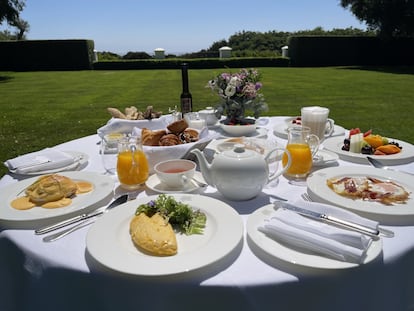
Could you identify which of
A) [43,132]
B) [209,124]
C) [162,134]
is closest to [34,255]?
[162,134]

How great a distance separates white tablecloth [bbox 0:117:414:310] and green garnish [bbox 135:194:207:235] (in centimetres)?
18

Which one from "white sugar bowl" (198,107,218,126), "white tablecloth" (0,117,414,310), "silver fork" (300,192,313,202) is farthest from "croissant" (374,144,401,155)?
"white sugar bowl" (198,107,218,126)

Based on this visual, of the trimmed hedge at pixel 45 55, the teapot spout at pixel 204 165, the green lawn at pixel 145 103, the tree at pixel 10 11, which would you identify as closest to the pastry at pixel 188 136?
the teapot spout at pixel 204 165

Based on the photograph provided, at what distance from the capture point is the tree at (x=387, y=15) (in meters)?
20.2

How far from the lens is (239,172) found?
46.2 inches

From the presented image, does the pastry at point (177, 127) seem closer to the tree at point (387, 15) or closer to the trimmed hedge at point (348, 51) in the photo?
the trimmed hedge at point (348, 51)

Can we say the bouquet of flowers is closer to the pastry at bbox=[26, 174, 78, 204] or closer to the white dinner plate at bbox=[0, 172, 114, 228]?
the white dinner plate at bbox=[0, 172, 114, 228]

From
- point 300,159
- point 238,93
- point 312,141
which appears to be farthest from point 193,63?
point 300,159

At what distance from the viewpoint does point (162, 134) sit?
1709mm

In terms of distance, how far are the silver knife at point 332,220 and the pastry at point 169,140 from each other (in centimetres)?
71

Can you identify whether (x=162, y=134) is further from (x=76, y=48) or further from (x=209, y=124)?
(x=76, y=48)

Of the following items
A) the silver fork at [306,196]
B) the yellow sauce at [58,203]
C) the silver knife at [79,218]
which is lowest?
the silver fork at [306,196]

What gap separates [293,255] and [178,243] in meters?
0.33

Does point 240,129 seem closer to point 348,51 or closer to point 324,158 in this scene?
point 324,158
